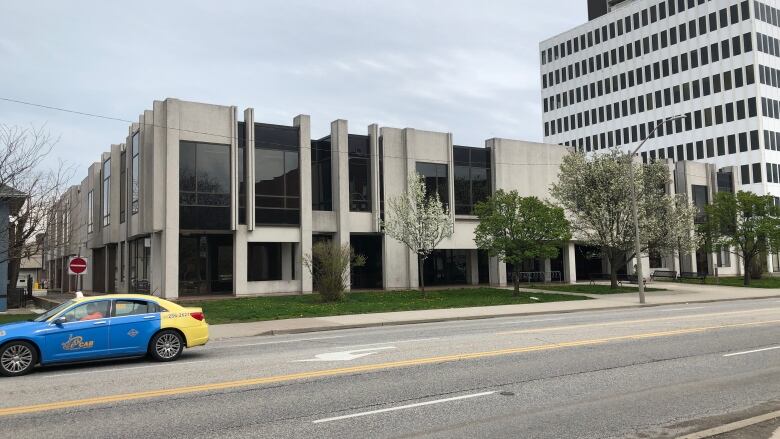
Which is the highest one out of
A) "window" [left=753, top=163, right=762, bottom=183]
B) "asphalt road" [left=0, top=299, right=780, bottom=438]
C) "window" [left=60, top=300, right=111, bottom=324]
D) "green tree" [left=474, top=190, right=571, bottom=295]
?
"window" [left=753, top=163, right=762, bottom=183]

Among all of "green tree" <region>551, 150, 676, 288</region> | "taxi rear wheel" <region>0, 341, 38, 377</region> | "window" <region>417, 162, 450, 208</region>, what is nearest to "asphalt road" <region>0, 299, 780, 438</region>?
"taxi rear wheel" <region>0, 341, 38, 377</region>

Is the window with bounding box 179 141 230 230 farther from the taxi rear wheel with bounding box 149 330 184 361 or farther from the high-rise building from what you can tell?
the high-rise building

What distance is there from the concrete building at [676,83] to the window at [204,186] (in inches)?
1683

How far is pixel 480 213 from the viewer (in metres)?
32.2

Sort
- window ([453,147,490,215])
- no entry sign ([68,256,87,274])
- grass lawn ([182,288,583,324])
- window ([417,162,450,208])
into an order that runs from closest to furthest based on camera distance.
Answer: no entry sign ([68,256,87,274]), grass lawn ([182,288,583,324]), window ([417,162,450,208]), window ([453,147,490,215])

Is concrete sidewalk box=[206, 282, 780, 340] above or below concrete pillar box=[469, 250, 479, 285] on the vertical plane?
below

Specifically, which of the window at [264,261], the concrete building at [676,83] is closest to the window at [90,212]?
the window at [264,261]

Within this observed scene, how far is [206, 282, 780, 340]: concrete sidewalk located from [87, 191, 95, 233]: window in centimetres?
3137

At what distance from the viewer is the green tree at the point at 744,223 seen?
3875 centimetres

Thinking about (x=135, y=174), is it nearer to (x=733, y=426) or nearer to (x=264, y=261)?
(x=264, y=261)

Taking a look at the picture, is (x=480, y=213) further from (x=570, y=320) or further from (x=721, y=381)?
Result: (x=721, y=381)

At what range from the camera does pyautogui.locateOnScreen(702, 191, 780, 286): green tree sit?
3875cm

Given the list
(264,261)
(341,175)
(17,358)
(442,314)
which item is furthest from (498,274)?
(17,358)

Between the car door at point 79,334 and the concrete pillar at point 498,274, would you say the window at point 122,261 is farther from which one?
the car door at point 79,334
